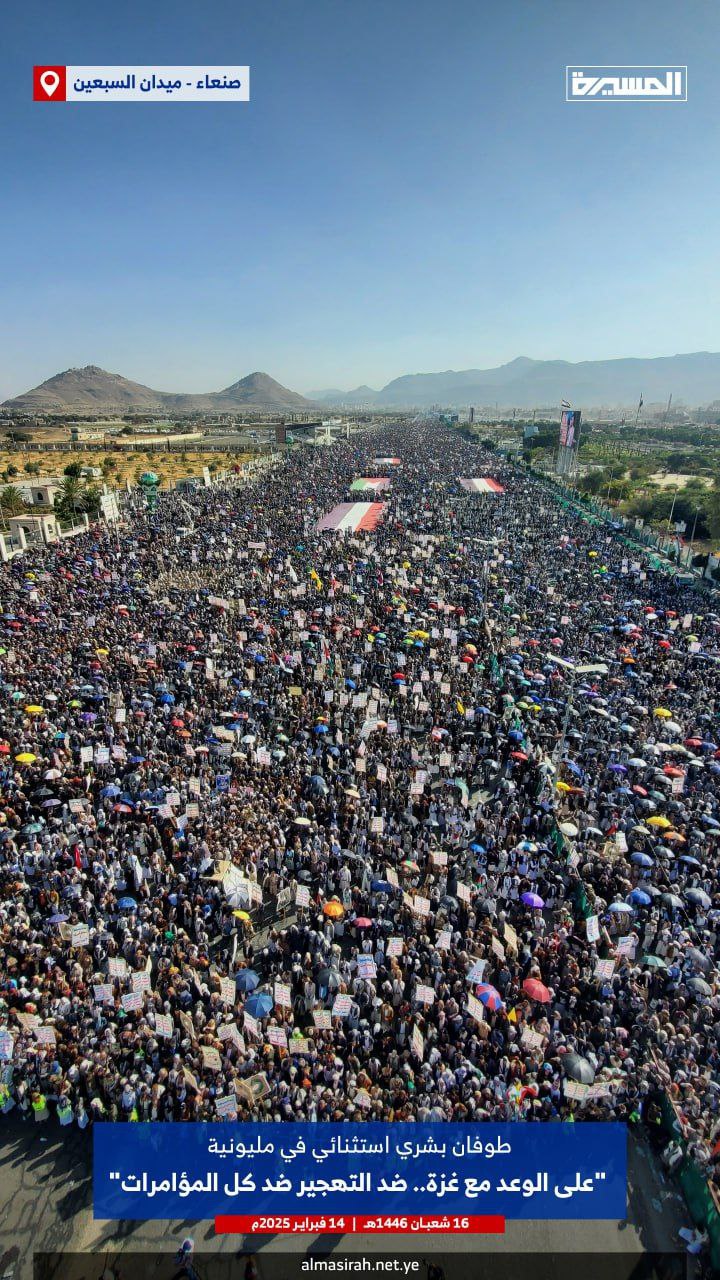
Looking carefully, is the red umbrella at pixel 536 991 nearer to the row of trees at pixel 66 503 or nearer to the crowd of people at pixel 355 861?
the crowd of people at pixel 355 861

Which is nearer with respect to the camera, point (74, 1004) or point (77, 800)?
point (74, 1004)

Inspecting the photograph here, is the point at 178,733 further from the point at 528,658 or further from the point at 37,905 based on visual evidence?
the point at 528,658

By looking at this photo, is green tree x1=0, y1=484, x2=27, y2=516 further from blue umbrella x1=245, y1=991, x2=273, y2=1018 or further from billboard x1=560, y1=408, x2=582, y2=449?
billboard x1=560, y1=408, x2=582, y2=449

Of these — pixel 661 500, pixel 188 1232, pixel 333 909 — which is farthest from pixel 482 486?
pixel 188 1232

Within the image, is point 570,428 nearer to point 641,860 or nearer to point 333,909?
point 641,860

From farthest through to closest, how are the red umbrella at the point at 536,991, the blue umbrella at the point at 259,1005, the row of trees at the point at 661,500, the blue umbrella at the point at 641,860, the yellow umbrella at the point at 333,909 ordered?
the row of trees at the point at 661,500, the blue umbrella at the point at 641,860, the yellow umbrella at the point at 333,909, the red umbrella at the point at 536,991, the blue umbrella at the point at 259,1005

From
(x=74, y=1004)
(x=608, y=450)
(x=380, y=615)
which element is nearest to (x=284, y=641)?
(x=380, y=615)
